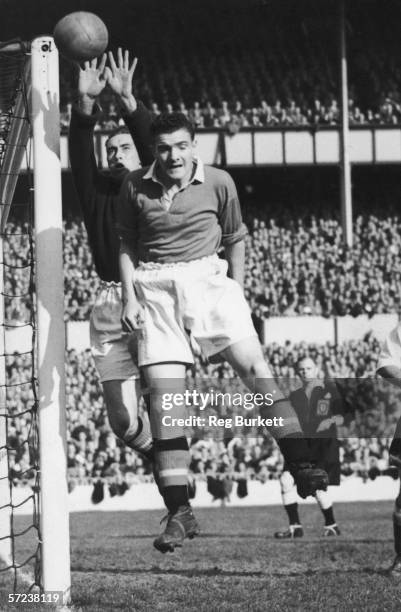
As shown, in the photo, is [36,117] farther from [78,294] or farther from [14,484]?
[78,294]

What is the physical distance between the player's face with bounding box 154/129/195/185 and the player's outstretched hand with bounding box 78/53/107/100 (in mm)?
766

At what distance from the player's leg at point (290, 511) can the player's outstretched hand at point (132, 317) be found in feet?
23.6

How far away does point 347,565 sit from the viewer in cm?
947

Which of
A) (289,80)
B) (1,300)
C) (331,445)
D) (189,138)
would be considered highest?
(289,80)

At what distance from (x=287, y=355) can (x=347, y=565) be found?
44.6 ft

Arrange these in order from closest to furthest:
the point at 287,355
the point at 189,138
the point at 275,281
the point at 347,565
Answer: the point at 189,138 < the point at 347,565 < the point at 287,355 < the point at 275,281

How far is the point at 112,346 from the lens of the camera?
24.7ft

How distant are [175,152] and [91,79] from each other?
0.91 m

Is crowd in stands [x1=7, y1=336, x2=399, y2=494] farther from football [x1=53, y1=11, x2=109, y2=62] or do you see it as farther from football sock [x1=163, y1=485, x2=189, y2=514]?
football [x1=53, y1=11, x2=109, y2=62]

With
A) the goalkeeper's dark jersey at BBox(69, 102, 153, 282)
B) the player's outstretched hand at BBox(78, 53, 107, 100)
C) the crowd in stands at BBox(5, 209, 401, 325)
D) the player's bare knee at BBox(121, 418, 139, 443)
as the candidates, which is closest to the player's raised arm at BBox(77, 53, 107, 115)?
the player's outstretched hand at BBox(78, 53, 107, 100)

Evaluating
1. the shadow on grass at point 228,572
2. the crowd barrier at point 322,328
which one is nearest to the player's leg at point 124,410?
the shadow on grass at point 228,572

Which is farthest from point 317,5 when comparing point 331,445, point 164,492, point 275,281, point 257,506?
point 164,492

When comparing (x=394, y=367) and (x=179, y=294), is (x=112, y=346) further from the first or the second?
(x=394, y=367)

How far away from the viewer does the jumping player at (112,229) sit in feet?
23.7
